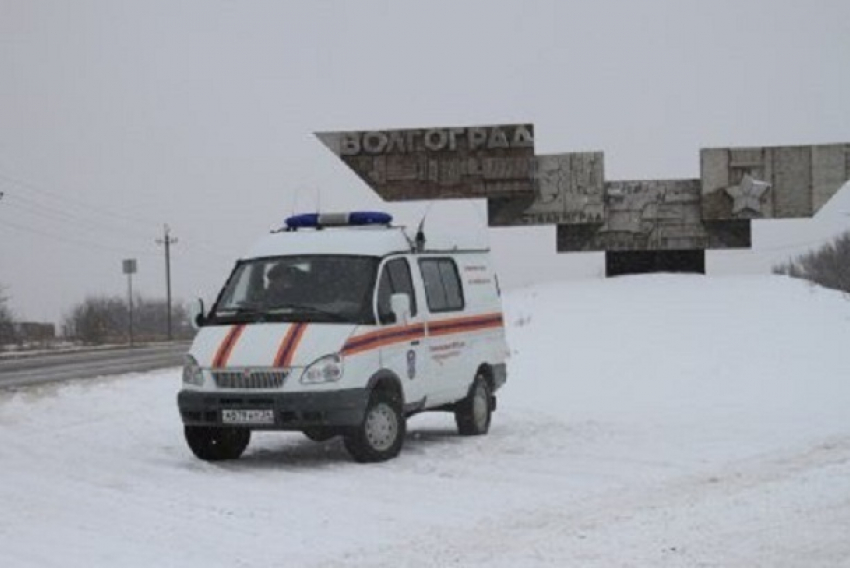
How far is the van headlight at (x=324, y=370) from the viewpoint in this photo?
1162 cm

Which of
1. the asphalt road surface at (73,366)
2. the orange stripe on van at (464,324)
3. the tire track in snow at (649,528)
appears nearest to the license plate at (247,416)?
the orange stripe on van at (464,324)

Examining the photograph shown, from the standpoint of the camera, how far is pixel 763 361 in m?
21.2

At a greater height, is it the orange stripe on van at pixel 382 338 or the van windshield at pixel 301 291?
the van windshield at pixel 301 291

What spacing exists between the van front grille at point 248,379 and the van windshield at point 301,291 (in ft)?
2.12

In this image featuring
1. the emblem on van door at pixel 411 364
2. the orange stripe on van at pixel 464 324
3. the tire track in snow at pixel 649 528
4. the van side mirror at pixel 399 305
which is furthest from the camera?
the orange stripe on van at pixel 464 324

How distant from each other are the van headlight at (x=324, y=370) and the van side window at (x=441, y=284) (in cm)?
218

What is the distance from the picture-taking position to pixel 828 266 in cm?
11562

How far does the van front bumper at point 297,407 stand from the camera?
11578 mm

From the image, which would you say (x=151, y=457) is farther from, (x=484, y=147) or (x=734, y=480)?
(x=484, y=147)

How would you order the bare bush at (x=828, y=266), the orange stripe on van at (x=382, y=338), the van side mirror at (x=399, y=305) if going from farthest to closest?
the bare bush at (x=828, y=266), the van side mirror at (x=399, y=305), the orange stripe on van at (x=382, y=338)

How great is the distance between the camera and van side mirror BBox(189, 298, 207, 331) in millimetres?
13088

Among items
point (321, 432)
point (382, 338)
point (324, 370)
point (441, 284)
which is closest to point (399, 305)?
point (382, 338)

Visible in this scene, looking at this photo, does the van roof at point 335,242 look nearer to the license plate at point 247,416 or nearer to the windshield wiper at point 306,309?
the windshield wiper at point 306,309

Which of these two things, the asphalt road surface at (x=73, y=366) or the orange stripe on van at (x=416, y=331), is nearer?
A: the orange stripe on van at (x=416, y=331)
